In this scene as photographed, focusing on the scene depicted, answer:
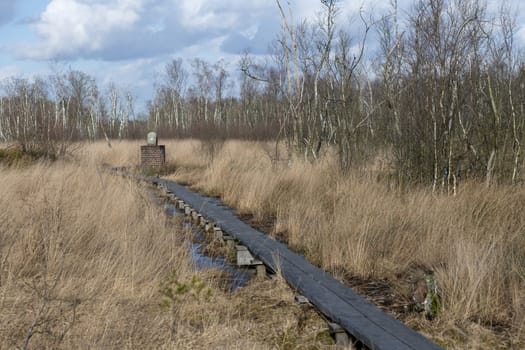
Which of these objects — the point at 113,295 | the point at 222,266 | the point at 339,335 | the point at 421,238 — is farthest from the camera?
the point at 222,266

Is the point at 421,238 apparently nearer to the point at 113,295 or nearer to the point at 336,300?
the point at 336,300

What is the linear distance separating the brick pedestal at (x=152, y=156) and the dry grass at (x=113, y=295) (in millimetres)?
11023

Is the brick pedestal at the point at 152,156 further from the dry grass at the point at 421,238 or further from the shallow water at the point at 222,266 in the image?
the shallow water at the point at 222,266

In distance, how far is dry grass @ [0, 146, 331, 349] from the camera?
3.63 metres

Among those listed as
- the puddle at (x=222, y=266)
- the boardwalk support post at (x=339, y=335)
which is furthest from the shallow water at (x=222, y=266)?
the boardwalk support post at (x=339, y=335)

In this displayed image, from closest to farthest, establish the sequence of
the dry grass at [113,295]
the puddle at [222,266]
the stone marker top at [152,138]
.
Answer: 1. the dry grass at [113,295]
2. the puddle at [222,266]
3. the stone marker top at [152,138]

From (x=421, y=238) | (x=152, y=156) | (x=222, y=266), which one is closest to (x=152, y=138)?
(x=152, y=156)

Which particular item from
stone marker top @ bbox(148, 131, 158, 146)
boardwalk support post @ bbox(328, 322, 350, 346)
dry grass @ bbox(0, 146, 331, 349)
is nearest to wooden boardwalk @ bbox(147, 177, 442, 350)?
boardwalk support post @ bbox(328, 322, 350, 346)

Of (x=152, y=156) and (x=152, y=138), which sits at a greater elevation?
(x=152, y=138)

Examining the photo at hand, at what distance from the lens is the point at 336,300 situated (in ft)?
15.0

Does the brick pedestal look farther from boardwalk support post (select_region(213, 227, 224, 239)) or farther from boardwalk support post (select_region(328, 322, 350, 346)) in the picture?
boardwalk support post (select_region(328, 322, 350, 346))

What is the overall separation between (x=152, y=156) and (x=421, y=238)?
13458 mm

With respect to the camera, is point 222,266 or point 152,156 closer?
point 222,266

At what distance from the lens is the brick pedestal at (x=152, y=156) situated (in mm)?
18391
